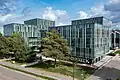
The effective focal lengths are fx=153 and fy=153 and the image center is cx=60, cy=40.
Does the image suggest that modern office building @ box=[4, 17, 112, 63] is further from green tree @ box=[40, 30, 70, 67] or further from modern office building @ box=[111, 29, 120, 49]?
modern office building @ box=[111, 29, 120, 49]

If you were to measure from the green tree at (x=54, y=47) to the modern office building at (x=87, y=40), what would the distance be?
7.04m

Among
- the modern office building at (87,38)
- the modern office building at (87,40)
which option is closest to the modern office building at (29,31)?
the modern office building at (87,38)

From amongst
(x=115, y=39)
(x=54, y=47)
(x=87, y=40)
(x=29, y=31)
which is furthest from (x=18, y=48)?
(x=115, y=39)

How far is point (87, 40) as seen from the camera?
42906mm

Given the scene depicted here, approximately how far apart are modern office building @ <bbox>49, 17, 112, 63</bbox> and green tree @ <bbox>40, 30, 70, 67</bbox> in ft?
23.1

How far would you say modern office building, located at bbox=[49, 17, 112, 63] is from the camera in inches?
1652

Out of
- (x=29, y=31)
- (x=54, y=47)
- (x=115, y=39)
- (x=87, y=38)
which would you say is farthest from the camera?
(x=115, y=39)

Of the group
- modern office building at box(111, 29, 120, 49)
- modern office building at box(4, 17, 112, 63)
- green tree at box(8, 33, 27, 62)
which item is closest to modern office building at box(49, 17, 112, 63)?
modern office building at box(4, 17, 112, 63)

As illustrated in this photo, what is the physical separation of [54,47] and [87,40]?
10.6 metres

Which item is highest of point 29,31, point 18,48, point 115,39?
point 29,31

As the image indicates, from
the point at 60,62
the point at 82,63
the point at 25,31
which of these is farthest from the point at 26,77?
the point at 25,31

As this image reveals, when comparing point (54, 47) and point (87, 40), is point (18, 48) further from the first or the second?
point (87, 40)

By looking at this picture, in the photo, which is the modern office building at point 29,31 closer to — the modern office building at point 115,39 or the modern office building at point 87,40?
the modern office building at point 87,40

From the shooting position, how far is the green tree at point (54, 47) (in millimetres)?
36366
